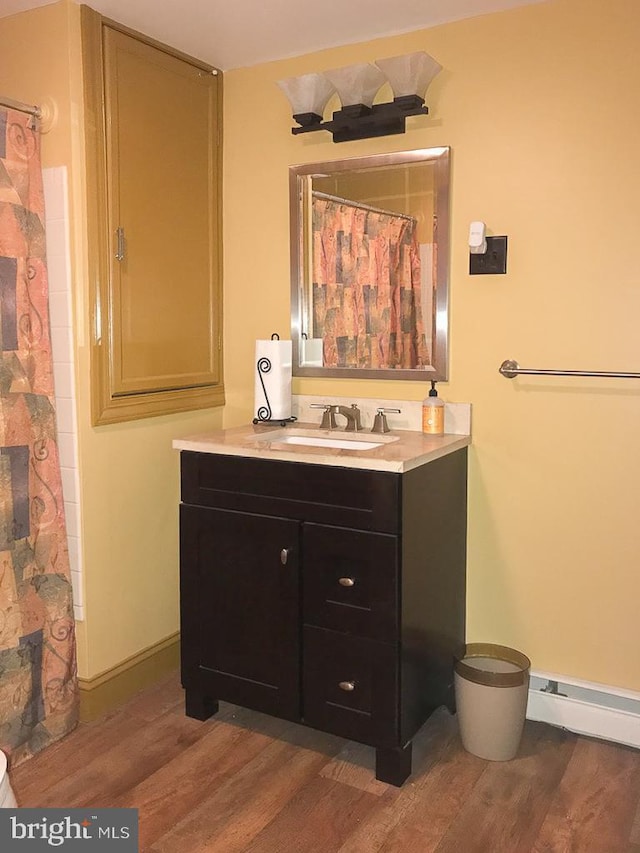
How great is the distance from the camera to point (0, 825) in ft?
4.15

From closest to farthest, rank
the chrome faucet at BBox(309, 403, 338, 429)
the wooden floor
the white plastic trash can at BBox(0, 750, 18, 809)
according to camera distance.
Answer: the white plastic trash can at BBox(0, 750, 18, 809), the wooden floor, the chrome faucet at BBox(309, 403, 338, 429)

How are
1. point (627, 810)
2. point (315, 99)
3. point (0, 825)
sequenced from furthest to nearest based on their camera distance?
point (315, 99), point (627, 810), point (0, 825)

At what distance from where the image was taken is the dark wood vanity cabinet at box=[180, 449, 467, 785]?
211 cm

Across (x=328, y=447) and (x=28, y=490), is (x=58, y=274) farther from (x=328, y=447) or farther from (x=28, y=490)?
(x=328, y=447)

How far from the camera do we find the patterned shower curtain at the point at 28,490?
219 centimetres

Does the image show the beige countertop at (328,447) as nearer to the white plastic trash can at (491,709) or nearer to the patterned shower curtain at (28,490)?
the patterned shower curtain at (28,490)

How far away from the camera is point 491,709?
7.28ft

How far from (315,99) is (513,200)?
2.39 ft

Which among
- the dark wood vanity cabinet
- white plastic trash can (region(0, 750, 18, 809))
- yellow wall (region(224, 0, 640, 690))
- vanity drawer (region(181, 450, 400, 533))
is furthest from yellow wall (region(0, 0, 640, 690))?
white plastic trash can (region(0, 750, 18, 809))

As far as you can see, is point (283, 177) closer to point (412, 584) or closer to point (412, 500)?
point (412, 500)

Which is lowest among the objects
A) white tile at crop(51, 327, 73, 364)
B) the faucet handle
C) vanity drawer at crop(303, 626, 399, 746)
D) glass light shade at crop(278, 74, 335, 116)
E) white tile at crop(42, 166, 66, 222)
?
vanity drawer at crop(303, 626, 399, 746)

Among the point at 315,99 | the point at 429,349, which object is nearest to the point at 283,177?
the point at 315,99

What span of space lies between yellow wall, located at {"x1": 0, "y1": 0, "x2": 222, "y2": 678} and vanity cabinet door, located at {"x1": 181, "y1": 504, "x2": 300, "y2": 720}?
28 cm

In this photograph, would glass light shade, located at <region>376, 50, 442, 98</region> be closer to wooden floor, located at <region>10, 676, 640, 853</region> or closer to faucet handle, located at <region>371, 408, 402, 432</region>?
faucet handle, located at <region>371, 408, 402, 432</region>
